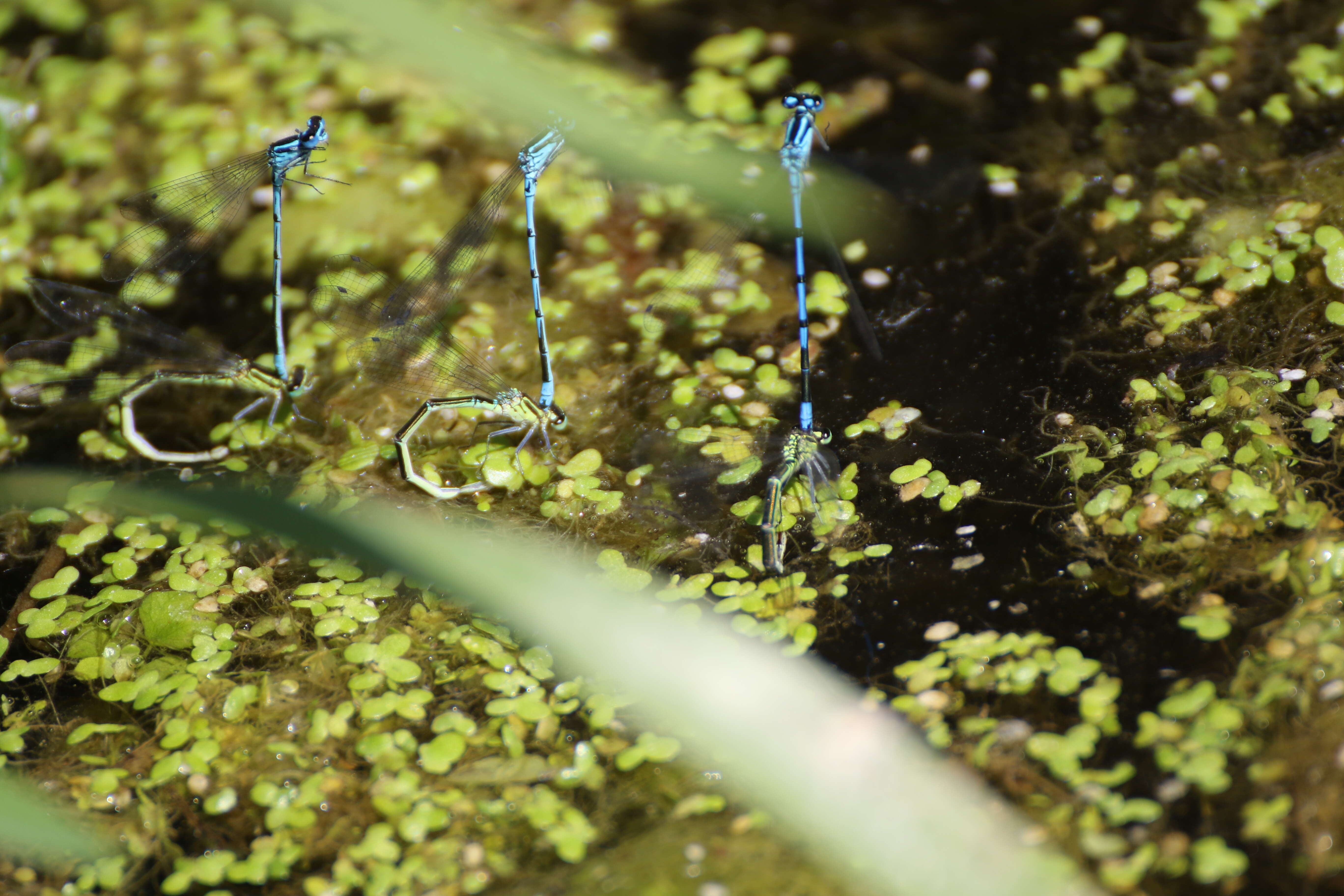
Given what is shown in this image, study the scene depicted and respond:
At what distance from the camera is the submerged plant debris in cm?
247

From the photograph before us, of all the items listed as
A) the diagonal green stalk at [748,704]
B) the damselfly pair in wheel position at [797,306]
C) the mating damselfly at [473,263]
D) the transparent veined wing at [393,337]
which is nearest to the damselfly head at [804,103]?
the damselfly pair in wheel position at [797,306]

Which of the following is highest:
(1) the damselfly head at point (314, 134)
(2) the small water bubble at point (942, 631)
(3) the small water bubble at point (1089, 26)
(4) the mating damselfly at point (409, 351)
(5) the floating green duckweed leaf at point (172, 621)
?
(3) the small water bubble at point (1089, 26)

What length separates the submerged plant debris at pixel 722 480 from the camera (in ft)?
8.09

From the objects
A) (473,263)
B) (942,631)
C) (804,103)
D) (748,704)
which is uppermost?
(804,103)

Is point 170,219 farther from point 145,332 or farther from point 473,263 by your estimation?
point 473,263

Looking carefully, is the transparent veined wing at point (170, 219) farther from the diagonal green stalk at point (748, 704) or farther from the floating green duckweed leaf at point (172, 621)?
the floating green duckweed leaf at point (172, 621)

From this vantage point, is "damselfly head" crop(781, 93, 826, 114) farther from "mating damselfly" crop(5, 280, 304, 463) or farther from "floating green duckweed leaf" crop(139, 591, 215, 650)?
"floating green duckweed leaf" crop(139, 591, 215, 650)

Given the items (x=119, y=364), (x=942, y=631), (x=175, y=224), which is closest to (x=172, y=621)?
(x=119, y=364)

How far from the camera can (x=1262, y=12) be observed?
4602 millimetres

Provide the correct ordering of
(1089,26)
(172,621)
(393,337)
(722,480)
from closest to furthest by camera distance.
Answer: (172,621) < (722,480) < (393,337) < (1089,26)

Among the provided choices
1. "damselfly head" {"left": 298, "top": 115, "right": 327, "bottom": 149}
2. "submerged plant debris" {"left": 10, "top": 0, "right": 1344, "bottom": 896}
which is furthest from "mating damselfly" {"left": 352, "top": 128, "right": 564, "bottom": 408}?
"damselfly head" {"left": 298, "top": 115, "right": 327, "bottom": 149}

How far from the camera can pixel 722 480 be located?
3.31 m

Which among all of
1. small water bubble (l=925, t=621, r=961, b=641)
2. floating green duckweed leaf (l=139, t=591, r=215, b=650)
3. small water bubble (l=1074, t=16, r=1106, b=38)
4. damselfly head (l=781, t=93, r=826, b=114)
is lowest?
floating green duckweed leaf (l=139, t=591, r=215, b=650)

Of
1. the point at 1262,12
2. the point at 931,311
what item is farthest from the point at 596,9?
the point at 1262,12
